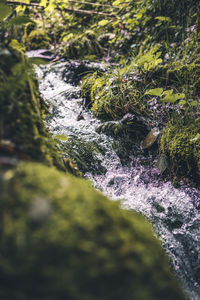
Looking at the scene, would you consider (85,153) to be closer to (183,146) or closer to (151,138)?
(151,138)

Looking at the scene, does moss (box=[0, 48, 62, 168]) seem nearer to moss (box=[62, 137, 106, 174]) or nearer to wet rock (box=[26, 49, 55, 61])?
moss (box=[62, 137, 106, 174])

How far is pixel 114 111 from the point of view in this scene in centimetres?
307

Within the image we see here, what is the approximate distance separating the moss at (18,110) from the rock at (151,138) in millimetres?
1890

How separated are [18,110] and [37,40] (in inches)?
200

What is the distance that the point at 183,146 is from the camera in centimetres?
245

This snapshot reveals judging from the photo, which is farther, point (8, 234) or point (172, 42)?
point (172, 42)

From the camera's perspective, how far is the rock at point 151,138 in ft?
8.88

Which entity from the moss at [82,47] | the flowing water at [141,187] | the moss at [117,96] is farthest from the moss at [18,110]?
the moss at [82,47]

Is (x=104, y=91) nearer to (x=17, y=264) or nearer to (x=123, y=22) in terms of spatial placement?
(x=123, y=22)

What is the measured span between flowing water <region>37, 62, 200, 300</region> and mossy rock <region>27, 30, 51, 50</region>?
2501mm

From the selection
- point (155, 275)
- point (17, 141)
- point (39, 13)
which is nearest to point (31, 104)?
point (17, 141)

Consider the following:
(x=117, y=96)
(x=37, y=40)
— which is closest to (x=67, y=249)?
(x=117, y=96)

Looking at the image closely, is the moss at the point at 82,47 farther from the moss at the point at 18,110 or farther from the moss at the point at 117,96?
the moss at the point at 18,110

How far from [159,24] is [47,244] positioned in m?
4.34
